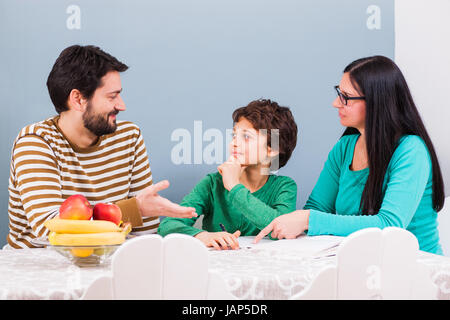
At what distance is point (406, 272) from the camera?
41.1 inches

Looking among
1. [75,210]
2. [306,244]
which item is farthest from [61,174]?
[306,244]

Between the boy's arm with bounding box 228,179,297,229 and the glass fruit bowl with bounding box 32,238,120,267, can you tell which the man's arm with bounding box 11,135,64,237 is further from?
the boy's arm with bounding box 228,179,297,229

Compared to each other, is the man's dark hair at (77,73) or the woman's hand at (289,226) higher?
the man's dark hair at (77,73)

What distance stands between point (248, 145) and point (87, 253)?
94 cm

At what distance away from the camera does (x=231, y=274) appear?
1104mm

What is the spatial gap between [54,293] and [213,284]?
29 cm

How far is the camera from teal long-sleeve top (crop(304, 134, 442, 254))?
1.56 m

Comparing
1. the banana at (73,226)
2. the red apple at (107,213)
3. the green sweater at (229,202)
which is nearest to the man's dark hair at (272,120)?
the green sweater at (229,202)

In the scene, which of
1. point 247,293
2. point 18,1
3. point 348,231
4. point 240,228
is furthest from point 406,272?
point 18,1

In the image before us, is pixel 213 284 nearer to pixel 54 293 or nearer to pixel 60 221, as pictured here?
pixel 54 293

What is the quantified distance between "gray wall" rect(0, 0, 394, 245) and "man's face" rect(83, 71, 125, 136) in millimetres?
338

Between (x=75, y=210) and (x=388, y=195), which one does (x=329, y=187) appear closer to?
(x=388, y=195)

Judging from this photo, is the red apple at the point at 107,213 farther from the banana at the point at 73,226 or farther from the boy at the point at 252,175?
the boy at the point at 252,175

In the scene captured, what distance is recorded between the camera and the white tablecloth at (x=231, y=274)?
0.96 metres
